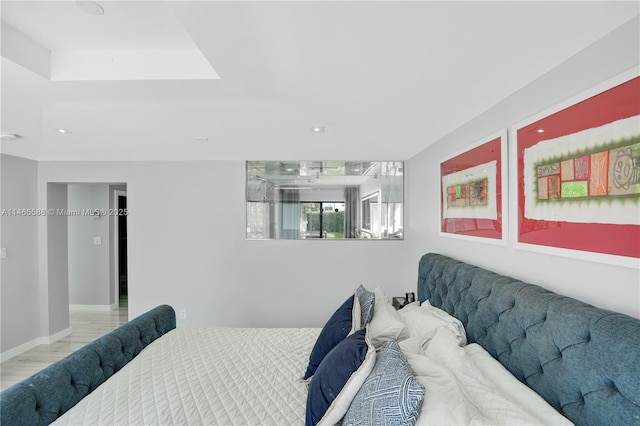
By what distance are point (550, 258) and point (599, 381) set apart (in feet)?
1.79

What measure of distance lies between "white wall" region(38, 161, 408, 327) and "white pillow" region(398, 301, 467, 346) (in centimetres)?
178

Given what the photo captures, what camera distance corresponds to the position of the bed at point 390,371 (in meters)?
0.92

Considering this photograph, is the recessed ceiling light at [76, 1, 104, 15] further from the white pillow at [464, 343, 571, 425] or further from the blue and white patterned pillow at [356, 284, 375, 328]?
the white pillow at [464, 343, 571, 425]

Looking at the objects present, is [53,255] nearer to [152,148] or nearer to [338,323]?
[152,148]

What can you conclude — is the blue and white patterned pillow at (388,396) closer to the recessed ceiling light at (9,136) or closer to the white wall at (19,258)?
the recessed ceiling light at (9,136)

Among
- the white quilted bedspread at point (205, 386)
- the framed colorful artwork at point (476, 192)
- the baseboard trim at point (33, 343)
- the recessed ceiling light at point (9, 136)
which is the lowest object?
the baseboard trim at point (33, 343)

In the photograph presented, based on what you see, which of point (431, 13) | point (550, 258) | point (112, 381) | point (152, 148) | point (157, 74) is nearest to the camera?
point (431, 13)

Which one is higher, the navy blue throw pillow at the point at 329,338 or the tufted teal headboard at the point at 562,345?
the tufted teal headboard at the point at 562,345

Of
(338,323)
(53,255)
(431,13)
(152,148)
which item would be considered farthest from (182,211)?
(431,13)

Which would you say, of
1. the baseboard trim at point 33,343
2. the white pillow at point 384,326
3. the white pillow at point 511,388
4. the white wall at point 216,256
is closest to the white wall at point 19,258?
the baseboard trim at point 33,343

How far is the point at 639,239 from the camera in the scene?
90 cm

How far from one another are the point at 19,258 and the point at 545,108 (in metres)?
5.14

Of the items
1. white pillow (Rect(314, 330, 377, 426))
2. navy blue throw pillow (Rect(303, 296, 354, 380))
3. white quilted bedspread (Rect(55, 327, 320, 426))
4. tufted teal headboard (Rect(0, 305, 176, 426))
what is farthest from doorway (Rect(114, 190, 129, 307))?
white pillow (Rect(314, 330, 377, 426))

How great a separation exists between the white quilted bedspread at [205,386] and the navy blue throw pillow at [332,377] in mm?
154
